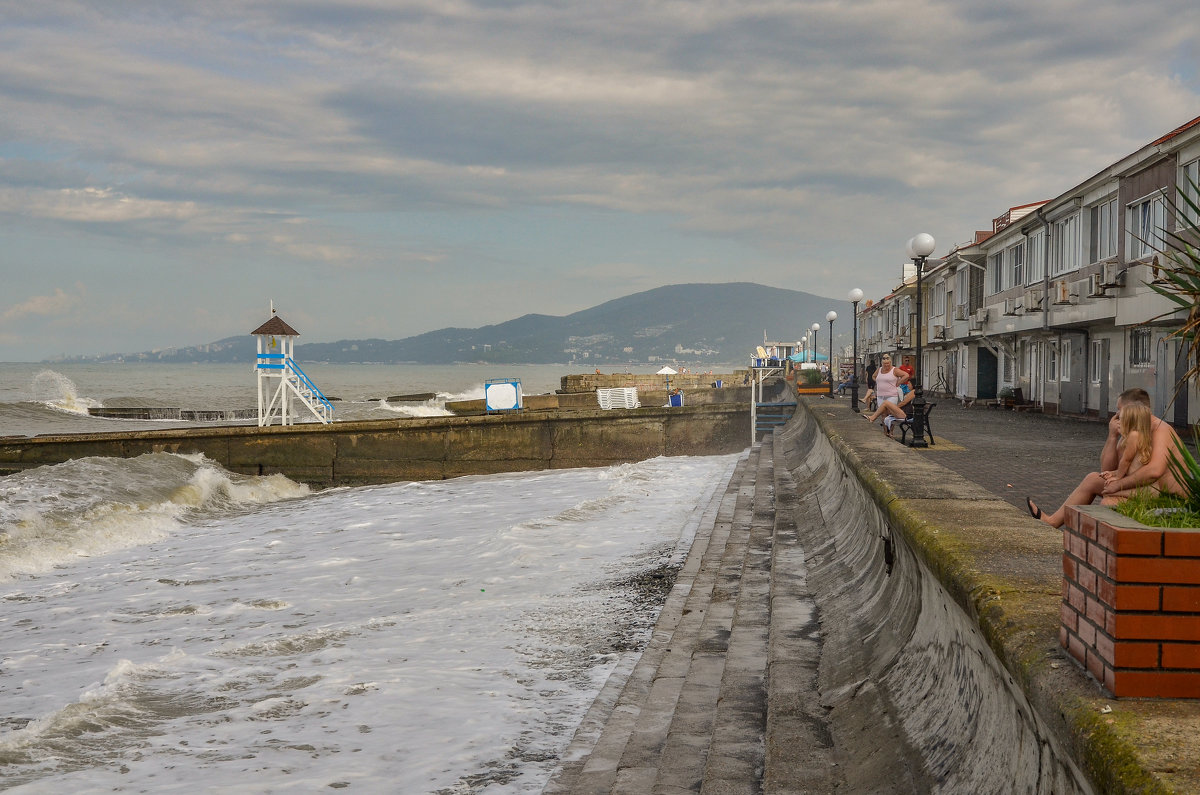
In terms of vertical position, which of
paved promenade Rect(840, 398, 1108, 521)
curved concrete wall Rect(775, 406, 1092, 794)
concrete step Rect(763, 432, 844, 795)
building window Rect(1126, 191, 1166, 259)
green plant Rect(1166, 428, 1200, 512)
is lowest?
concrete step Rect(763, 432, 844, 795)

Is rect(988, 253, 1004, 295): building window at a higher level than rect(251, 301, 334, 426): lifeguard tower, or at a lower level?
higher

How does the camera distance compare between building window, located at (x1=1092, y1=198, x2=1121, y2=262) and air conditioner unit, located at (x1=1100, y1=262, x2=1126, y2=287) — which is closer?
air conditioner unit, located at (x1=1100, y1=262, x2=1126, y2=287)

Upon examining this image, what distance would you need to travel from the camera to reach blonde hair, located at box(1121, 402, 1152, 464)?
17.0 ft

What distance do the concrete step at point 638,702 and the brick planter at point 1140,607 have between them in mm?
2360

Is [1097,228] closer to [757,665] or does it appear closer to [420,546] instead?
[420,546]

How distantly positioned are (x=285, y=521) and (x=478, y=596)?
27.1 feet

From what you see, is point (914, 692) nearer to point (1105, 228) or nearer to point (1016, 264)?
point (1105, 228)

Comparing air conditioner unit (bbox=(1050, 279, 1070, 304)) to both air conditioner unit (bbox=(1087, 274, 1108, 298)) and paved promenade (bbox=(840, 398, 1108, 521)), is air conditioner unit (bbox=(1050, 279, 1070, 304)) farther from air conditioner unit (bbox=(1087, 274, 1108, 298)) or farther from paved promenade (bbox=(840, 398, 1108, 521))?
paved promenade (bbox=(840, 398, 1108, 521))

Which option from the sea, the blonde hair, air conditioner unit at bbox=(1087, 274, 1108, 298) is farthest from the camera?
air conditioner unit at bbox=(1087, 274, 1108, 298)

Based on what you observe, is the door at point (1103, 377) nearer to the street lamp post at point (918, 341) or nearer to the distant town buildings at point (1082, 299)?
the distant town buildings at point (1082, 299)

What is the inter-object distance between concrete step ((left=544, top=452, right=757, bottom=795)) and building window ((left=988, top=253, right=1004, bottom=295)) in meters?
27.3

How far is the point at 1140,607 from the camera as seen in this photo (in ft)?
8.57

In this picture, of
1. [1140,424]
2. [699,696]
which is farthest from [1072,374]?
[699,696]

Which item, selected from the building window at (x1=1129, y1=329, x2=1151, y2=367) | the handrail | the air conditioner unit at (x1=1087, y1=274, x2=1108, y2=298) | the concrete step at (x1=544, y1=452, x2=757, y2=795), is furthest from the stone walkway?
the handrail
